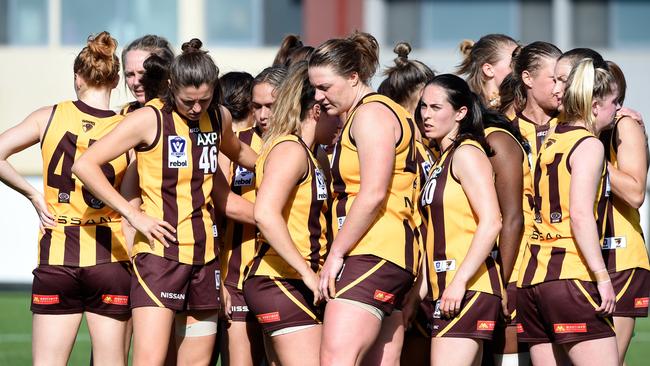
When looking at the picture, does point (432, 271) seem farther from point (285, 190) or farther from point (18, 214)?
point (18, 214)

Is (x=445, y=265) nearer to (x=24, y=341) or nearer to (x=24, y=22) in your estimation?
(x=24, y=341)

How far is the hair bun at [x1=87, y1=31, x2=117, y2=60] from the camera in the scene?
560 centimetres

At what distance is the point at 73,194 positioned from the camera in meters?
5.63

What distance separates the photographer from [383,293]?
195 inches

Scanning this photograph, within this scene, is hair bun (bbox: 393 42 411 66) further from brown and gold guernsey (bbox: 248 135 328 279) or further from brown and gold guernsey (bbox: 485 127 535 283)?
brown and gold guernsey (bbox: 248 135 328 279)

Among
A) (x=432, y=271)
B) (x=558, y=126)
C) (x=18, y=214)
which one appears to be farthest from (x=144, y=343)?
(x=18, y=214)

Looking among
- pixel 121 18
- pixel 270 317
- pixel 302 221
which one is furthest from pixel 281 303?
pixel 121 18

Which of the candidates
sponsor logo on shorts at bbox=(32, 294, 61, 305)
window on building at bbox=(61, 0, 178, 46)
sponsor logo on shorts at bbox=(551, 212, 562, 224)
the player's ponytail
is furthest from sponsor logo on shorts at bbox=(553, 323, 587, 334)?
window on building at bbox=(61, 0, 178, 46)

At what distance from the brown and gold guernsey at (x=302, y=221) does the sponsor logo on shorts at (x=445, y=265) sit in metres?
0.59

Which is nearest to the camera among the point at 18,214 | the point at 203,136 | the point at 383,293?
the point at 383,293

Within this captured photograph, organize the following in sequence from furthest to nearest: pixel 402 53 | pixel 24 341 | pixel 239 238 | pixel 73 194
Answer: pixel 24 341 < pixel 402 53 < pixel 239 238 < pixel 73 194

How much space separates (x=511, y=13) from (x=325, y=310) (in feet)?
47.5

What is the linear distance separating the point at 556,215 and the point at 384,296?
92cm

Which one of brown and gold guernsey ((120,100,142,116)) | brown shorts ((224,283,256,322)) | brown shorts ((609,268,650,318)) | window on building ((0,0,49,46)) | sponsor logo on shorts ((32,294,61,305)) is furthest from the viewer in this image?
window on building ((0,0,49,46))
